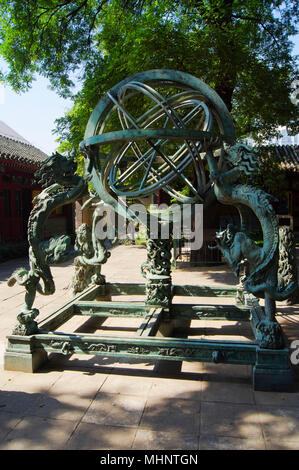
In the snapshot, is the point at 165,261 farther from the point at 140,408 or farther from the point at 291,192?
the point at 291,192

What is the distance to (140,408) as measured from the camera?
2979 millimetres

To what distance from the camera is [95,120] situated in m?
4.25

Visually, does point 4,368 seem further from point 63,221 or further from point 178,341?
point 63,221

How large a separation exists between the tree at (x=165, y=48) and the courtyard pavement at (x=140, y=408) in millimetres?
6258

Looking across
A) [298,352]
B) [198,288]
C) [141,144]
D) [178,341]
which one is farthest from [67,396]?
[141,144]

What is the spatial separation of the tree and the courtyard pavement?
626 cm

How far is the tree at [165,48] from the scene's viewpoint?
7656mm

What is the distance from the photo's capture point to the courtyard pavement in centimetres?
254

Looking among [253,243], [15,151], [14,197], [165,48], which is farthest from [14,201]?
[253,243]

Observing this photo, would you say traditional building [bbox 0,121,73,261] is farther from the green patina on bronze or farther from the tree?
the green patina on bronze

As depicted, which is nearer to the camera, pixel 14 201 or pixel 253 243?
pixel 253 243

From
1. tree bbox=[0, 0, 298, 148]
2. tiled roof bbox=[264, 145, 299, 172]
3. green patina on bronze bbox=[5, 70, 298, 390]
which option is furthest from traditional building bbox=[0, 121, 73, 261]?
tiled roof bbox=[264, 145, 299, 172]

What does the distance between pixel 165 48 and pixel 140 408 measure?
7.17 meters

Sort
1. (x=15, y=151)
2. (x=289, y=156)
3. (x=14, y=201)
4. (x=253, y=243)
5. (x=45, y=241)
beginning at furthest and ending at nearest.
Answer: (x=289, y=156) < (x=15, y=151) < (x=14, y=201) < (x=45, y=241) < (x=253, y=243)
